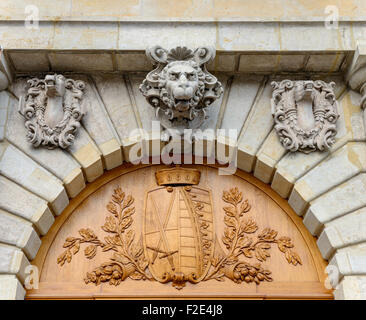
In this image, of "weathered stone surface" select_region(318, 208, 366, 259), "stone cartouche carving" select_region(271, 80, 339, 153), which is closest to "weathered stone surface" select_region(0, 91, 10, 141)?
"stone cartouche carving" select_region(271, 80, 339, 153)

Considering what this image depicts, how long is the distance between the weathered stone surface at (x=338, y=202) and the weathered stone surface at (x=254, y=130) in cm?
88

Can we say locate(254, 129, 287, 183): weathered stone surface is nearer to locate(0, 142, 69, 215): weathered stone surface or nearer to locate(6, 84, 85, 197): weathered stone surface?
locate(6, 84, 85, 197): weathered stone surface

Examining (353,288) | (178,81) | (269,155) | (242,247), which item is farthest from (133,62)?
(353,288)

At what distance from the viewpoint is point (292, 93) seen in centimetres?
670

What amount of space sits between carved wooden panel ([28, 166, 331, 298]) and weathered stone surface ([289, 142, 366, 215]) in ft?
1.31

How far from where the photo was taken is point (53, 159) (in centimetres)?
652

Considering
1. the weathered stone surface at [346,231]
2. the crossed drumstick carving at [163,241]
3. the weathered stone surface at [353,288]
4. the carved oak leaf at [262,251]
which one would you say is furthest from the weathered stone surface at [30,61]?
the weathered stone surface at [353,288]

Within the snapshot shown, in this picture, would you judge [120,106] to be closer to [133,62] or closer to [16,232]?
[133,62]

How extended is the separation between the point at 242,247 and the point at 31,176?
2.43 meters

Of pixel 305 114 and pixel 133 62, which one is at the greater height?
A: pixel 133 62

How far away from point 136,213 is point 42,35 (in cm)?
228
